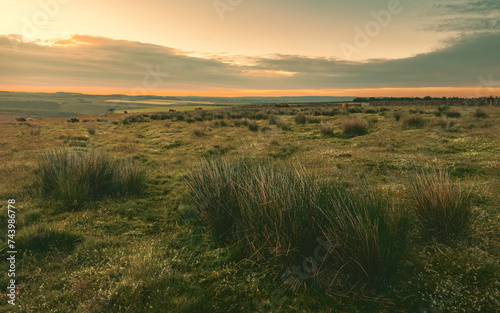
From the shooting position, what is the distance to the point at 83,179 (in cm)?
729

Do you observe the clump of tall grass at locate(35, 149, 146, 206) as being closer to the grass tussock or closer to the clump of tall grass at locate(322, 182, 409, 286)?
the grass tussock

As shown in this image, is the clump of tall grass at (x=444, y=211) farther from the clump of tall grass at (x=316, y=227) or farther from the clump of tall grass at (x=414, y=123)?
the clump of tall grass at (x=414, y=123)


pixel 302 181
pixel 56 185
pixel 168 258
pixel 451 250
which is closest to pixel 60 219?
pixel 56 185

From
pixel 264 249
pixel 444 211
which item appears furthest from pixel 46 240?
pixel 444 211

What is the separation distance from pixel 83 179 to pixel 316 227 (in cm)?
633

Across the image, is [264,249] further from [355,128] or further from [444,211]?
[355,128]

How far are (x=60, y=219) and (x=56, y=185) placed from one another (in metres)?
1.77

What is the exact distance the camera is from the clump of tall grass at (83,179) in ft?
22.8

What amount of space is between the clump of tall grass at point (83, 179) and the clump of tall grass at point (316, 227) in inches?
159

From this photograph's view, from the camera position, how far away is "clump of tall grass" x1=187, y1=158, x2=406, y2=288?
3514 millimetres

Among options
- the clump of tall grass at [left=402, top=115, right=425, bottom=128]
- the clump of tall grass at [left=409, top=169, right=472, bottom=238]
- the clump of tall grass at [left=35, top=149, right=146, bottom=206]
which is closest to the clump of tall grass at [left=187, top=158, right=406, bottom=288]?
the clump of tall grass at [left=409, top=169, right=472, bottom=238]

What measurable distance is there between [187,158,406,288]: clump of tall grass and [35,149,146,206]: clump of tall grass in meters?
4.03

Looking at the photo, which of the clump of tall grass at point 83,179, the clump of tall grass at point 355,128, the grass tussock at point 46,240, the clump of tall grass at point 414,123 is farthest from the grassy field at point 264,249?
the clump of tall grass at point 414,123

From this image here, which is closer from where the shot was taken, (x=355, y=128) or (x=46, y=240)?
(x=46, y=240)
